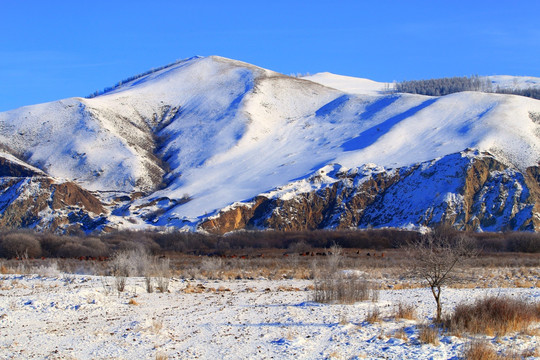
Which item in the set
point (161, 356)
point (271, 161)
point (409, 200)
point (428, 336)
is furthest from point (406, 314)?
point (271, 161)

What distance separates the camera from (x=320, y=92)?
15075cm

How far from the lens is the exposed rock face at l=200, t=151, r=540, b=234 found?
272ft

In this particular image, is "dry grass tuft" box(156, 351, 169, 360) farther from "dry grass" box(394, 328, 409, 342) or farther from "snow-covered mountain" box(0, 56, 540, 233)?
"snow-covered mountain" box(0, 56, 540, 233)

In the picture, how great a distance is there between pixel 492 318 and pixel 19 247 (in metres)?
48.5

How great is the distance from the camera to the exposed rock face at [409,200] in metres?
82.9

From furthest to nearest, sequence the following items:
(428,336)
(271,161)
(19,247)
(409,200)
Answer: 1. (271,161)
2. (409,200)
3. (19,247)
4. (428,336)

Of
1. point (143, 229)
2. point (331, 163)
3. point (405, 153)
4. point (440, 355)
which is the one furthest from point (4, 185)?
Answer: point (440, 355)

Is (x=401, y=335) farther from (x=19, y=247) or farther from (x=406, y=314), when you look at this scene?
(x=19, y=247)

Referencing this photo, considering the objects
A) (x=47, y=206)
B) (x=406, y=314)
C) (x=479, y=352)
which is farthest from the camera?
(x=47, y=206)

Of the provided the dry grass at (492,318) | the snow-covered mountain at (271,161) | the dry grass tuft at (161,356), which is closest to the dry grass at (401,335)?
the dry grass at (492,318)

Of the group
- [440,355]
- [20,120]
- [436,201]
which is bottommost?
[440,355]

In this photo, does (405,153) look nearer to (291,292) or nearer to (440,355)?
(291,292)

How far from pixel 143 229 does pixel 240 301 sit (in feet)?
230

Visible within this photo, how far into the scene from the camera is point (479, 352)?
37.9 feet
